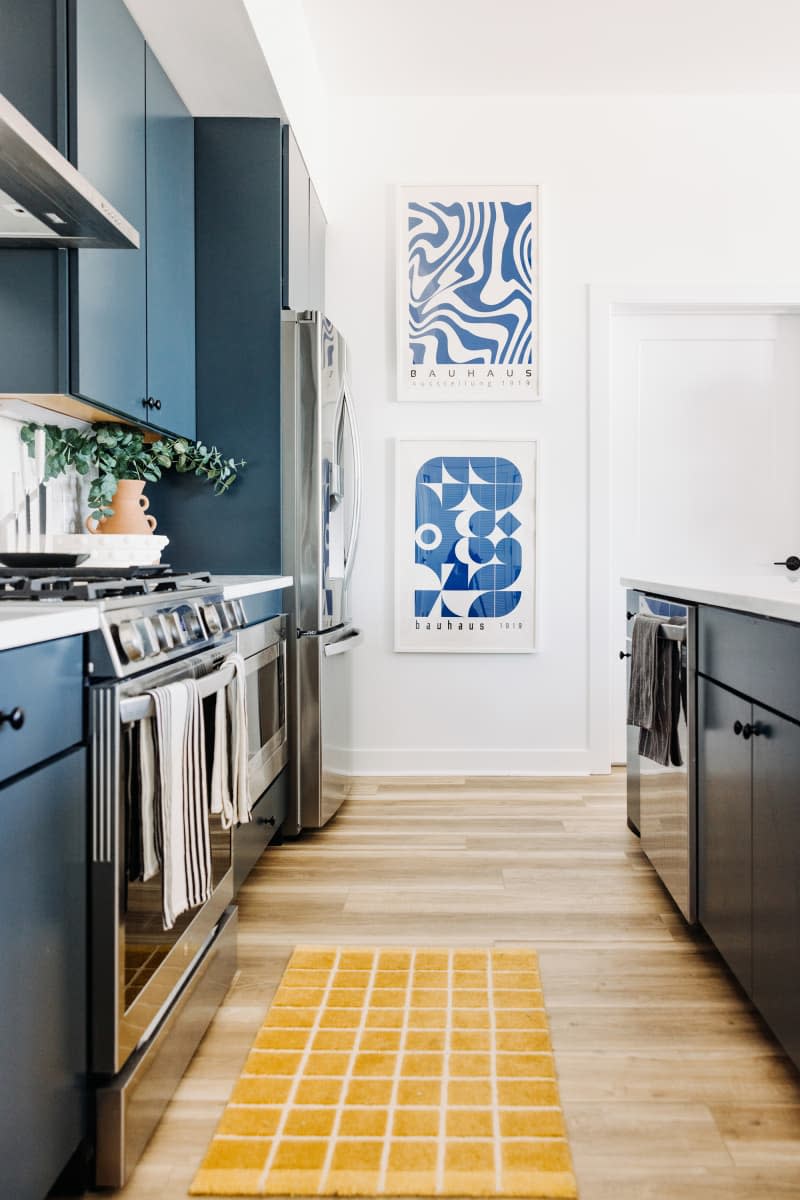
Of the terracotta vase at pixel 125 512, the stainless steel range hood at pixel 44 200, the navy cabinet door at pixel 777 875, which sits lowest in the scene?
the navy cabinet door at pixel 777 875

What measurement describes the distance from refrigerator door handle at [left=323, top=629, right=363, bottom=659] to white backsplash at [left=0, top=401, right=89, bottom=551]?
0.96m

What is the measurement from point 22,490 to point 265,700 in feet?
3.01

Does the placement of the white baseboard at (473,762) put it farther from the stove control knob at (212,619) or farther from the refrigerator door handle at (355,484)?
the stove control knob at (212,619)

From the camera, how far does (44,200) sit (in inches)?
68.4

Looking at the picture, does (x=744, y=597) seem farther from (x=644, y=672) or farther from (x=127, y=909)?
(x=127, y=909)

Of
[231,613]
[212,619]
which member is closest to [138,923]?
[212,619]

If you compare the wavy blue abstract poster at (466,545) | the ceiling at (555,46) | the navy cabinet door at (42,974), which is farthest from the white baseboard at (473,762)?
the ceiling at (555,46)

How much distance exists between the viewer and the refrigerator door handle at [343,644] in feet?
10.4

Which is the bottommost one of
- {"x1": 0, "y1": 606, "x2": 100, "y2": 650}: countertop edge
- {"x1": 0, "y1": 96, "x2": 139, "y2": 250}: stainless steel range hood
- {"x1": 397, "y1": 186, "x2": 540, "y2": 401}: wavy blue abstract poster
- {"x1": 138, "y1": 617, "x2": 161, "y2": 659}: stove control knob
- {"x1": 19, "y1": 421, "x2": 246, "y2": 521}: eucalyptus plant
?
{"x1": 138, "y1": 617, "x2": 161, "y2": 659}: stove control knob

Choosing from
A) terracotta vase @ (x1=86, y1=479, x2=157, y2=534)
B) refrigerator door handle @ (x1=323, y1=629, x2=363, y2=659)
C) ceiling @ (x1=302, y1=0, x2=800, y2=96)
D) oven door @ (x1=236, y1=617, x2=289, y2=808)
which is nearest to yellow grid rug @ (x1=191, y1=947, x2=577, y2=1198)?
oven door @ (x1=236, y1=617, x2=289, y2=808)

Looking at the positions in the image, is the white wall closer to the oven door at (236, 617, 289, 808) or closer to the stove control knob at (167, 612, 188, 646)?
the oven door at (236, 617, 289, 808)

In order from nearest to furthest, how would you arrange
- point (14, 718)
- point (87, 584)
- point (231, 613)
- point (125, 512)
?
point (14, 718), point (87, 584), point (231, 613), point (125, 512)

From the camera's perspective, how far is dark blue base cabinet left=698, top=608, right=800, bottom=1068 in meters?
1.56

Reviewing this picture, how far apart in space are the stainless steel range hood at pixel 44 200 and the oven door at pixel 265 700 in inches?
40.2
